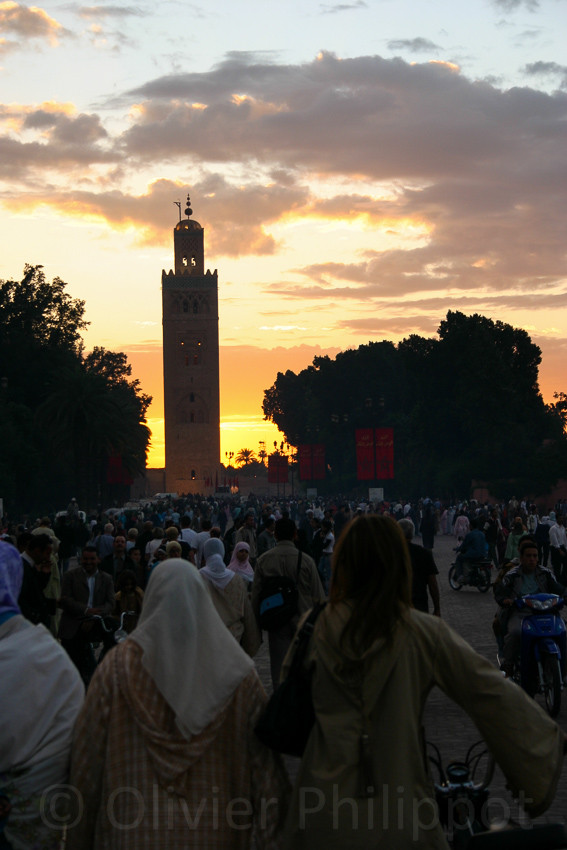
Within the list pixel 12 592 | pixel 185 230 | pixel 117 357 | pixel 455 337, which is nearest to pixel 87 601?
pixel 12 592

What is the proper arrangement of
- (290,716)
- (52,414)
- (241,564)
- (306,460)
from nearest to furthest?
(290,716) < (241,564) < (52,414) < (306,460)

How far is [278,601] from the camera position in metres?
9.84

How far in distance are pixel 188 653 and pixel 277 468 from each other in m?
96.5

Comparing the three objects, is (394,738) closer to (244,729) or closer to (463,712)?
(244,729)

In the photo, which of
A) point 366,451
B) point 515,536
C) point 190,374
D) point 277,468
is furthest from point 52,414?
point 190,374

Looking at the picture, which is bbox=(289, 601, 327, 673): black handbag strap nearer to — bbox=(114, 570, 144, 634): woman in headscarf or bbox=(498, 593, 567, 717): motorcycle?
bbox=(498, 593, 567, 717): motorcycle

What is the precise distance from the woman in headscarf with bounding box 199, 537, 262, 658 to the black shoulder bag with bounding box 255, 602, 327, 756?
612 centimetres

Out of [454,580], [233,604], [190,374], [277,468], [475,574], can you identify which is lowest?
[454,580]

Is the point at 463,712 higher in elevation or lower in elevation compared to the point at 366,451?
lower

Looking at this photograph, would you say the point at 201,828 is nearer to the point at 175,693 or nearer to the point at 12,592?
the point at 175,693

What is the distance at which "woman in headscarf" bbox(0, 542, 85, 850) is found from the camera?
3.81 meters

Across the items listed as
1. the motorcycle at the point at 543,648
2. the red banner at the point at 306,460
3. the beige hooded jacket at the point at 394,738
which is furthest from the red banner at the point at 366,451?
the beige hooded jacket at the point at 394,738

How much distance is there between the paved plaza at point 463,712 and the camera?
7093 mm

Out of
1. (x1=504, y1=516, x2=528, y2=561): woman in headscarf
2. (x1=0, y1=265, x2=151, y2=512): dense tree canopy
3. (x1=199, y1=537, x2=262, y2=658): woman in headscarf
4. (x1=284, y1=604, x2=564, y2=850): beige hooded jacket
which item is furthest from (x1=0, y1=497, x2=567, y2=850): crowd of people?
(x1=0, y1=265, x2=151, y2=512): dense tree canopy
